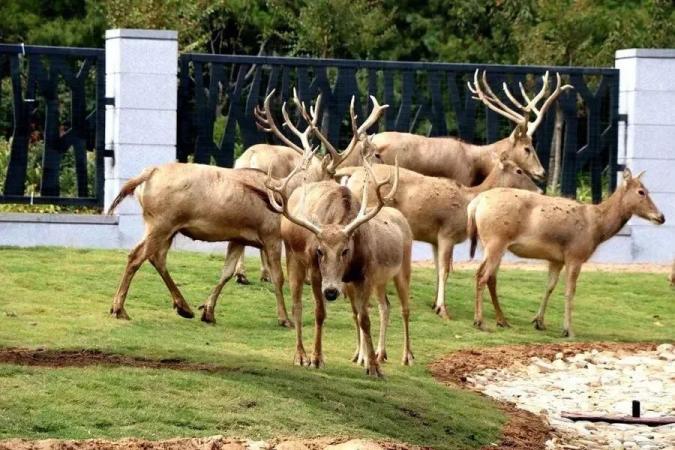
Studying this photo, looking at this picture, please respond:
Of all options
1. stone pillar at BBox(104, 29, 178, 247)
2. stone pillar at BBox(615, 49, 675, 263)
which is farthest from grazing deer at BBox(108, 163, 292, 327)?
stone pillar at BBox(615, 49, 675, 263)

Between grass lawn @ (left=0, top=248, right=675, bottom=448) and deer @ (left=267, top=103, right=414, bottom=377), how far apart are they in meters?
0.40

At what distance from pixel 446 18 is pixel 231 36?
13.4 ft

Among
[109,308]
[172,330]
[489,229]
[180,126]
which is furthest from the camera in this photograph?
[180,126]

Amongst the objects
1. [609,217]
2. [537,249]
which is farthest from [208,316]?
[609,217]

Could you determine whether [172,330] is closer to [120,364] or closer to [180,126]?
[120,364]

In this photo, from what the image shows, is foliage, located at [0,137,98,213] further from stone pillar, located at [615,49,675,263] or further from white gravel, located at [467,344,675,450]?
white gravel, located at [467,344,675,450]

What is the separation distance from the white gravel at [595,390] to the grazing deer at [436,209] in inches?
82.0

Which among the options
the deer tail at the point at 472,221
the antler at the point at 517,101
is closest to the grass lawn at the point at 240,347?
the deer tail at the point at 472,221

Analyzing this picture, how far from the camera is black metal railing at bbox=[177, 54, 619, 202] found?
74.8 ft

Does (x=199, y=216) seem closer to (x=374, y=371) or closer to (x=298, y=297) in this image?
(x=298, y=297)

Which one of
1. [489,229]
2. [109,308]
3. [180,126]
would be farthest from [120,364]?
[180,126]

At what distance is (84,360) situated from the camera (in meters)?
13.4

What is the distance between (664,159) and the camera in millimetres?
23891

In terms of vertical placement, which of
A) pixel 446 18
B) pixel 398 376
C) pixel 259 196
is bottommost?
pixel 398 376
